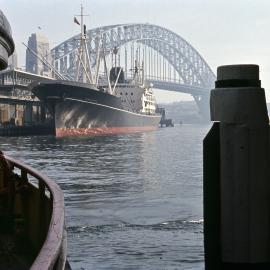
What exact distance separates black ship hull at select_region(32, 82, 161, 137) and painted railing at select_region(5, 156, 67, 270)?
230 ft

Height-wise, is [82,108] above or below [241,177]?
above

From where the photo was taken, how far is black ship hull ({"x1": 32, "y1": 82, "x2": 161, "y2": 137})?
8019 cm

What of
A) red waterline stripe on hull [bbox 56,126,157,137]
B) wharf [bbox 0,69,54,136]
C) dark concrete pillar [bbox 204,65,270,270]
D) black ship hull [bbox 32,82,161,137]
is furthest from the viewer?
wharf [bbox 0,69,54,136]

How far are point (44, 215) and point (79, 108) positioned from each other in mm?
74741

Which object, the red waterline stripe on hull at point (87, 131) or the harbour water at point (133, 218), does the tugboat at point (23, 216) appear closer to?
the harbour water at point (133, 218)

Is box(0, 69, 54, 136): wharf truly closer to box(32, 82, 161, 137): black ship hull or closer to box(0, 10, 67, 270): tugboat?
box(32, 82, 161, 137): black ship hull

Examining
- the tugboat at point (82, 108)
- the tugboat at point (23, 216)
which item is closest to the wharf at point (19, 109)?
the tugboat at point (82, 108)

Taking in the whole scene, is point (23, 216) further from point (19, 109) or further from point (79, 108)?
point (19, 109)

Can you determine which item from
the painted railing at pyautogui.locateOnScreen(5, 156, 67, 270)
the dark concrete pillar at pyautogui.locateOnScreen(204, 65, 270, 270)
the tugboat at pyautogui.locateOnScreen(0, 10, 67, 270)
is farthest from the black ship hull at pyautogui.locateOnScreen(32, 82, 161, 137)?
the dark concrete pillar at pyautogui.locateOnScreen(204, 65, 270, 270)

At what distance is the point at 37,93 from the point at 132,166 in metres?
49.6

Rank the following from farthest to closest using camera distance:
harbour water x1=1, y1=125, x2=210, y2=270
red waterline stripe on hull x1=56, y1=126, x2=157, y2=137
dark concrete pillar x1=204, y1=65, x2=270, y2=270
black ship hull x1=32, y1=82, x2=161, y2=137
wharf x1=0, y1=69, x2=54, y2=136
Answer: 1. wharf x1=0, y1=69, x2=54, y2=136
2. red waterline stripe on hull x1=56, y1=126, x2=157, y2=137
3. black ship hull x1=32, y1=82, x2=161, y2=137
4. harbour water x1=1, y1=125, x2=210, y2=270
5. dark concrete pillar x1=204, y1=65, x2=270, y2=270

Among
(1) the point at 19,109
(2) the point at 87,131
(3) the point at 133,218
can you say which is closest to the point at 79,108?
(2) the point at 87,131

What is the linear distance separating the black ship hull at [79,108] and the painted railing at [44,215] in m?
70.1

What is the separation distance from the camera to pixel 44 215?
304 inches
